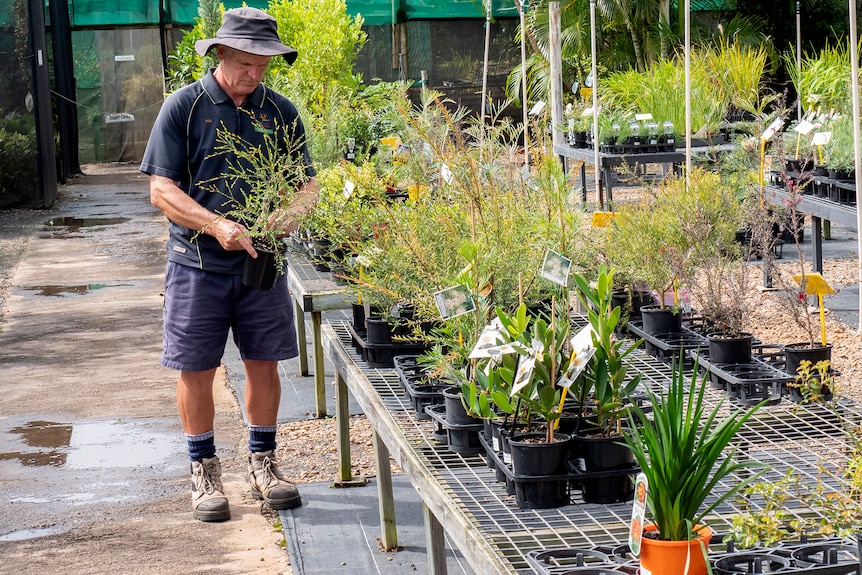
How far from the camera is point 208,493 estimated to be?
11.5ft

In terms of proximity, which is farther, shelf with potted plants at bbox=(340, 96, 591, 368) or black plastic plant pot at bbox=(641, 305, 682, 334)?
black plastic plant pot at bbox=(641, 305, 682, 334)

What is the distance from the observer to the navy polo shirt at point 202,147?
10.8 ft

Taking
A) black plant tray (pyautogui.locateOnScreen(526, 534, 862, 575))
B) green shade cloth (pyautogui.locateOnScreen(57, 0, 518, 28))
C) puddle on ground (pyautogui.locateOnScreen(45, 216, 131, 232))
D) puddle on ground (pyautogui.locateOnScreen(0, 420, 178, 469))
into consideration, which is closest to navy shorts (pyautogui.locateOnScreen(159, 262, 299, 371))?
puddle on ground (pyautogui.locateOnScreen(0, 420, 178, 469))

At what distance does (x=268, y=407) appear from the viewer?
11.7ft

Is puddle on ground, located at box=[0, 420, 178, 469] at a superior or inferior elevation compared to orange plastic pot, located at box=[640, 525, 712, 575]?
inferior

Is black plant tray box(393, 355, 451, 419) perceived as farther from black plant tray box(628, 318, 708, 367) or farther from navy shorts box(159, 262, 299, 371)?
navy shorts box(159, 262, 299, 371)

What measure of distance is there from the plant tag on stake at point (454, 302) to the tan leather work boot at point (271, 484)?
1.45 metres

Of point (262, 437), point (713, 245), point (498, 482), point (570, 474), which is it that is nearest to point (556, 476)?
point (570, 474)

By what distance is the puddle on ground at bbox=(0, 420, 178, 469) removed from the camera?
417 cm

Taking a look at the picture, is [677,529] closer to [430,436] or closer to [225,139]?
[430,436]

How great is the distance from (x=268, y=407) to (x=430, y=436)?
1.22 m

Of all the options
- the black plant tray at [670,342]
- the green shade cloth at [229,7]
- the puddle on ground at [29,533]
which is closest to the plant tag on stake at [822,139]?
the black plant tray at [670,342]

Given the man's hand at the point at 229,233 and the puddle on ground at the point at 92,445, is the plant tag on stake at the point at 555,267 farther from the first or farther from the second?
the puddle on ground at the point at 92,445

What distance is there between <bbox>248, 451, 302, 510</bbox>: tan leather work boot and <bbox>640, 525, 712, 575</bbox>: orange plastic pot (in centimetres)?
210
